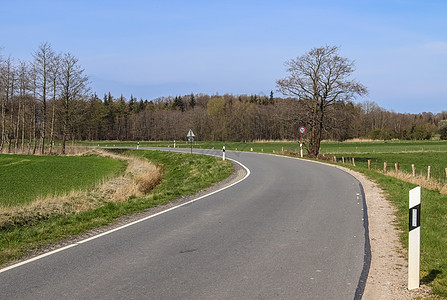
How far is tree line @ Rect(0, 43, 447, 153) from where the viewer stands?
42.4 meters

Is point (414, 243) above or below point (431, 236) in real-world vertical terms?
above

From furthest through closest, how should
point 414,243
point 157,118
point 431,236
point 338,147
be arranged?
point 157,118, point 338,147, point 431,236, point 414,243

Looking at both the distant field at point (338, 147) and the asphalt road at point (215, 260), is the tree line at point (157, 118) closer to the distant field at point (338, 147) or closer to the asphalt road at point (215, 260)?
the distant field at point (338, 147)

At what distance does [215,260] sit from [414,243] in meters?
2.73

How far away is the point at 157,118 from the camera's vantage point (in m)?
134

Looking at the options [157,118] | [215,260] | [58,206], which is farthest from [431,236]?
[157,118]

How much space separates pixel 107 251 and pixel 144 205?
4761 millimetres

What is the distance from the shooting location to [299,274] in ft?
16.9

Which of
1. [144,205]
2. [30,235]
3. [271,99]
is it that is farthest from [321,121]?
[271,99]

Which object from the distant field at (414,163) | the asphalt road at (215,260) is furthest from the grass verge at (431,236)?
the distant field at (414,163)

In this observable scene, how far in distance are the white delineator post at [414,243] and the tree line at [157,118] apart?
35.1 m

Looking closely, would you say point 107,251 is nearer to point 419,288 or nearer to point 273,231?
point 273,231

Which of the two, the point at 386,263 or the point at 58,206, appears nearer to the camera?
the point at 386,263

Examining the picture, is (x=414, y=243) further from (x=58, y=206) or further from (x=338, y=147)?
(x=338, y=147)
